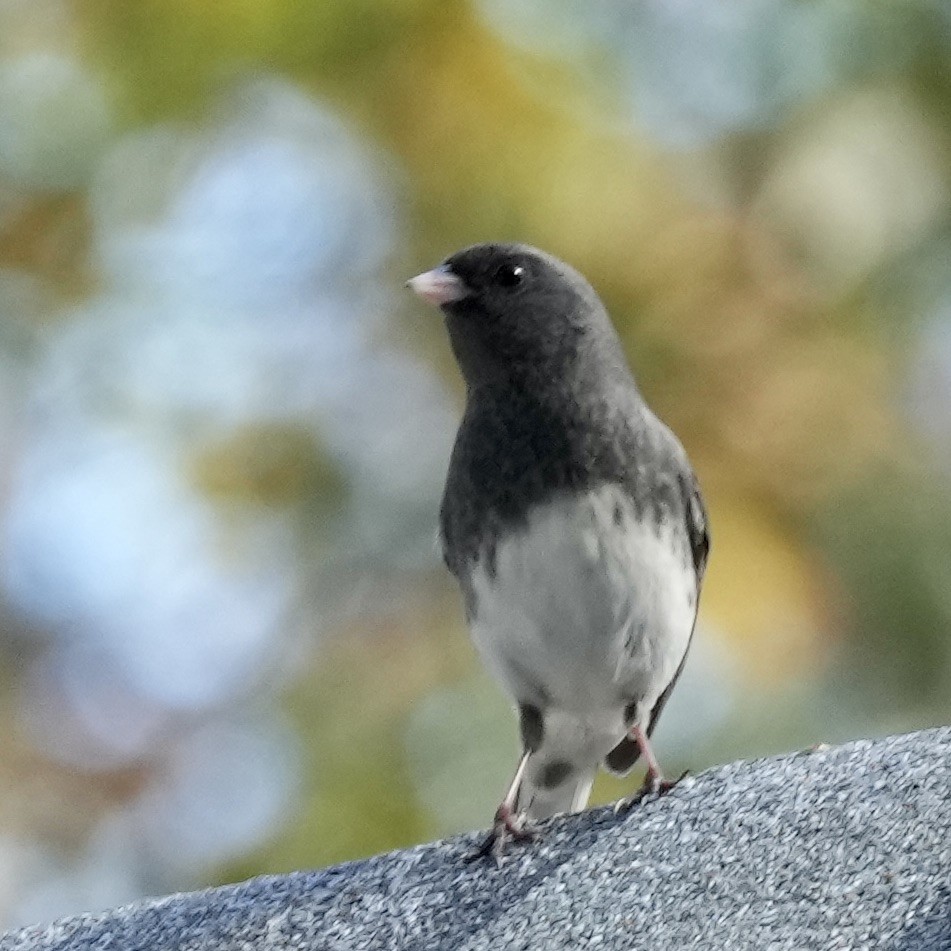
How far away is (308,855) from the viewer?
2.96 meters

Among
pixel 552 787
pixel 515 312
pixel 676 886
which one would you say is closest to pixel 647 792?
pixel 676 886

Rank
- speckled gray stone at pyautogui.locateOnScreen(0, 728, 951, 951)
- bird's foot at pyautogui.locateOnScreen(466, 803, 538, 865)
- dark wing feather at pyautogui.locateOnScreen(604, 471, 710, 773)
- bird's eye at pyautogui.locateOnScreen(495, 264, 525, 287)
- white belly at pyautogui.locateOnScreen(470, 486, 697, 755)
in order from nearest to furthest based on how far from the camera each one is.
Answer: speckled gray stone at pyautogui.locateOnScreen(0, 728, 951, 951)
bird's foot at pyautogui.locateOnScreen(466, 803, 538, 865)
white belly at pyautogui.locateOnScreen(470, 486, 697, 755)
dark wing feather at pyautogui.locateOnScreen(604, 471, 710, 773)
bird's eye at pyautogui.locateOnScreen(495, 264, 525, 287)

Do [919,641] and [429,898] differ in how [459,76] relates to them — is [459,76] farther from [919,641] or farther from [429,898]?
[429,898]

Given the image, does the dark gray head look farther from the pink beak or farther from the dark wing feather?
the dark wing feather

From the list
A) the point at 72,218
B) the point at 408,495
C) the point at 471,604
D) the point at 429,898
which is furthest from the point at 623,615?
the point at 72,218

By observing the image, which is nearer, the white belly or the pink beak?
the white belly

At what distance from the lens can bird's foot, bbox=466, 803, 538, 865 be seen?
1.56 m

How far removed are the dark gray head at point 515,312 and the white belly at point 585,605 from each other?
0.85 feet

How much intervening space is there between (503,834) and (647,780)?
28 centimetres

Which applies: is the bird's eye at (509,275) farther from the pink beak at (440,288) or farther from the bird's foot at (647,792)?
the bird's foot at (647,792)

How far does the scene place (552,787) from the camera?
2.25 m

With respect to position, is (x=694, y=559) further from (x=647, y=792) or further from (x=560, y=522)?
(x=647, y=792)

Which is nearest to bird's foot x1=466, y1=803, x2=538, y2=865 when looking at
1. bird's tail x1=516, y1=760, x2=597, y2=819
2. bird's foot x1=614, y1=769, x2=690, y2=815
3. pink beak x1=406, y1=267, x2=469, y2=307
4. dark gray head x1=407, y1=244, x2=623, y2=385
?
bird's foot x1=614, y1=769, x2=690, y2=815

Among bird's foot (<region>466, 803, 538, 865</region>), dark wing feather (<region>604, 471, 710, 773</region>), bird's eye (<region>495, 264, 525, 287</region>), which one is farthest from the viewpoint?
bird's eye (<region>495, 264, 525, 287</region>)
